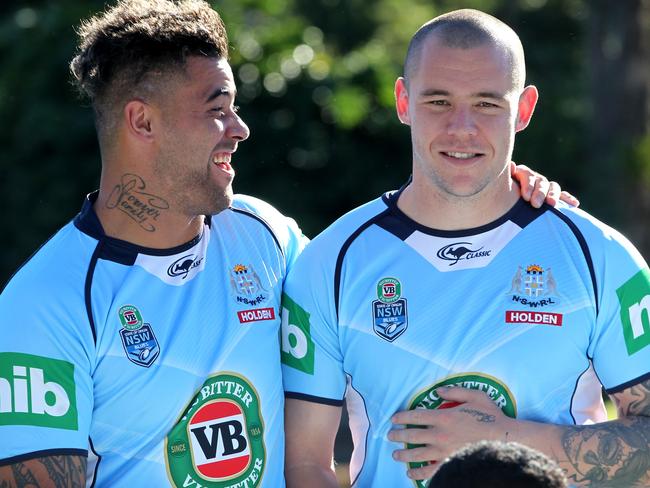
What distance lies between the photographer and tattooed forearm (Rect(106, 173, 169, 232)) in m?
3.76

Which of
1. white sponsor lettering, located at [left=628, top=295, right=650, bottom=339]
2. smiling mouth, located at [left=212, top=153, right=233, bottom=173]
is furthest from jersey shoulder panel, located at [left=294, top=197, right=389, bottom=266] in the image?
white sponsor lettering, located at [left=628, top=295, right=650, bottom=339]

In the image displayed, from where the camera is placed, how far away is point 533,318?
3.56 metres

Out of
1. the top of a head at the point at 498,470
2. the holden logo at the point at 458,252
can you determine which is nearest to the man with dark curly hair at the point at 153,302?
the holden logo at the point at 458,252

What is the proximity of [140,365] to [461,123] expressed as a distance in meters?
1.32

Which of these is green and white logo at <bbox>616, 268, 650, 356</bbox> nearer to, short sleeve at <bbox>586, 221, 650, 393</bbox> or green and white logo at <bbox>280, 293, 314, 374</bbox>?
short sleeve at <bbox>586, 221, 650, 393</bbox>

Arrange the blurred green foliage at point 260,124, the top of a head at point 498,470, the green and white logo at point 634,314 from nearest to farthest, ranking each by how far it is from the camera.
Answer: the top of a head at point 498,470 → the green and white logo at point 634,314 → the blurred green foliage at point 260,124

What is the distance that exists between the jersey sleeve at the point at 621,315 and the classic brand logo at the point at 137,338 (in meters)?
1.46

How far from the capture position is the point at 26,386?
11.1ft

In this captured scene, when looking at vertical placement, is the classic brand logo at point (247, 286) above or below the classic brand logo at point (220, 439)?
above

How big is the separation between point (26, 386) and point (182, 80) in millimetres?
1189

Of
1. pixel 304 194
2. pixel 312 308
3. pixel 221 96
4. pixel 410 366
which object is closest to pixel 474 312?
pixel 410 366

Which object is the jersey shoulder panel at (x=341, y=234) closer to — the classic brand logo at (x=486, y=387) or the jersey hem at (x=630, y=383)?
the classic brand logo at (x=486, y=387)

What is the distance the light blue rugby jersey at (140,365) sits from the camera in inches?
134

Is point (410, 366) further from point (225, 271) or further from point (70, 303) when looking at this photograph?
point (70, 303)
